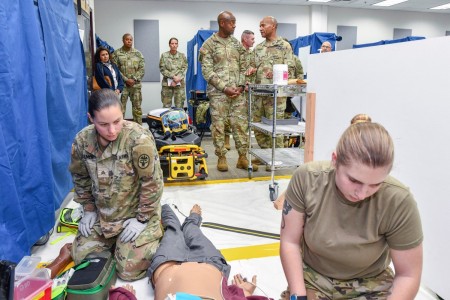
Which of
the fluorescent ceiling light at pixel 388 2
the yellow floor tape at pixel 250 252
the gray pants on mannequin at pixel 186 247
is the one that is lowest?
the yellow floor tape at pixel 250 252

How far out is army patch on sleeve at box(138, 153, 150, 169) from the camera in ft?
6.55

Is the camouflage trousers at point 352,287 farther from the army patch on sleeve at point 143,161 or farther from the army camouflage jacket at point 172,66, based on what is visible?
the army camouflage jacket at point 172,66

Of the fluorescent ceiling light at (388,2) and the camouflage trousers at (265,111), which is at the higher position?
the fluorescent ceiling light at (388,2)

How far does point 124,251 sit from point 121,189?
1.16 feet

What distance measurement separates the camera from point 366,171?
1017 millimetres

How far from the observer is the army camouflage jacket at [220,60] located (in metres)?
4.11

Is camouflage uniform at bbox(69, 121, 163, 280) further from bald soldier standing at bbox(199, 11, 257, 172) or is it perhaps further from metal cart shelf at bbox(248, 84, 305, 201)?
bald soldier standing at bbox(199, 11, 257, 172)

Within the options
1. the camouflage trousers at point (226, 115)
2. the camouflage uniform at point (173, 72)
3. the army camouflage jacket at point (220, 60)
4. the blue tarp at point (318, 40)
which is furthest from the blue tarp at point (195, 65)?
the camouflage trousers at point (226, 115)

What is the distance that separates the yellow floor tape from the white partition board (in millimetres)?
870

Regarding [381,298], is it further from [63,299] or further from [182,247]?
[63,299]

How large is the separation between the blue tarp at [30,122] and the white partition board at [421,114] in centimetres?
Result: 200

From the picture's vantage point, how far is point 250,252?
2293 mm

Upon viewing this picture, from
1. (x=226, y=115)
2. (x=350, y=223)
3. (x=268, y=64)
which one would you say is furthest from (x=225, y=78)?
(x=350, y=223)

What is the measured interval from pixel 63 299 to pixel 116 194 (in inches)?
24.9
